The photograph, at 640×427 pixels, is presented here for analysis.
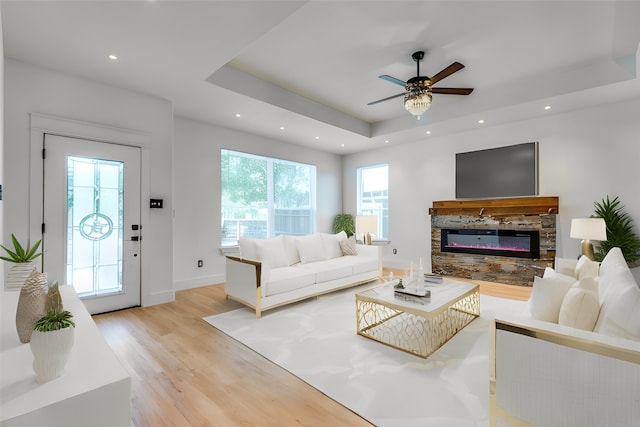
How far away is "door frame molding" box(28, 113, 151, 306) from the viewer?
3193mm

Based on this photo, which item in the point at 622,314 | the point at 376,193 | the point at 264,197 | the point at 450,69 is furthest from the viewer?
the point at 376,193

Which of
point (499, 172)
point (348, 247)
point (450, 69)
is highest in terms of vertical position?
point (450, 69)

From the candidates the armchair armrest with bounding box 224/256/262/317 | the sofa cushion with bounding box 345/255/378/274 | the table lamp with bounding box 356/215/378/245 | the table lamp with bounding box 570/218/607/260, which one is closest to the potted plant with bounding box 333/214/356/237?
the table lamp with bounding box 356/215/378/245

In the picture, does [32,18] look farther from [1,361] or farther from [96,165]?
[1,361]

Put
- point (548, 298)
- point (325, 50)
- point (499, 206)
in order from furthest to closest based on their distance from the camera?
1. point (499, 206)
2. point (325, 50)
3. point (548, 298)

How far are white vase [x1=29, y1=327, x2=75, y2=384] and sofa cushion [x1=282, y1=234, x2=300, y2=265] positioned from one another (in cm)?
337

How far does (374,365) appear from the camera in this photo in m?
2.34

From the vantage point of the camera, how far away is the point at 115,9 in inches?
93.0

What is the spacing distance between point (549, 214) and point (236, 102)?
5152 mm

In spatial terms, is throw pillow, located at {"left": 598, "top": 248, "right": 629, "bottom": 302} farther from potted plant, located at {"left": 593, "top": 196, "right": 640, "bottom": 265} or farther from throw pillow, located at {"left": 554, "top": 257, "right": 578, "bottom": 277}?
potted plant, located at {"left": 593, "top": 196, "right": 640, "bottom": 265}

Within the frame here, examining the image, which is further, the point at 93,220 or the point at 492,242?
the point at 492,242

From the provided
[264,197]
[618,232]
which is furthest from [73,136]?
[618,232]

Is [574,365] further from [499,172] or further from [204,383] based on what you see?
[499,172]

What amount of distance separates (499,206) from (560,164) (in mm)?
1076
